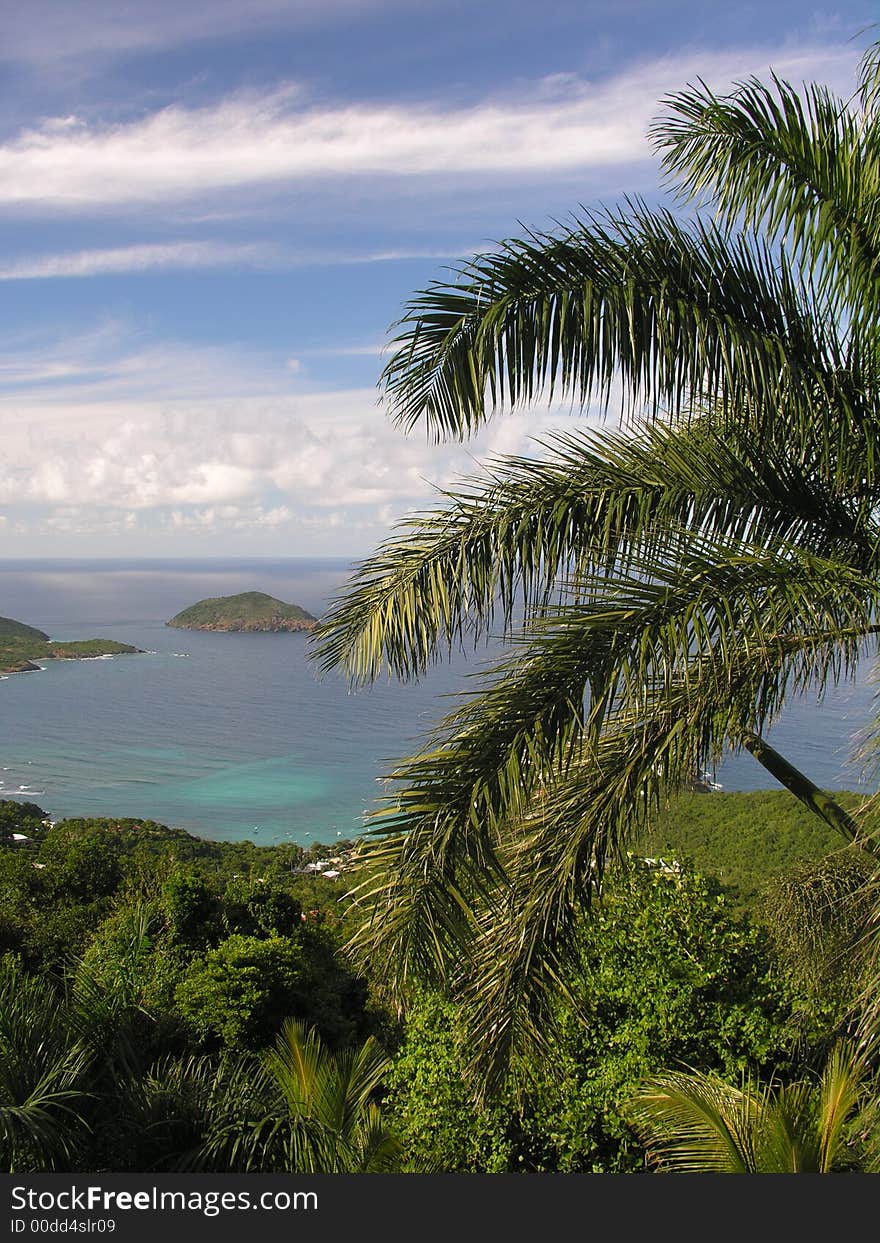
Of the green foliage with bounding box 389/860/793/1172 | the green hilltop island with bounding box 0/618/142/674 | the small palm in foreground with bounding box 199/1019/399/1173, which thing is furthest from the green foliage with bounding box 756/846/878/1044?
the green hilltop island with bounding box 0/618/142/674

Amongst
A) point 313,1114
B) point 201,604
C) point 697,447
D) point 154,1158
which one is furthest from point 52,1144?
point 201,604

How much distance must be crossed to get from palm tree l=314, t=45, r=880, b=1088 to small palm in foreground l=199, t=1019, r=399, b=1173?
1981mm

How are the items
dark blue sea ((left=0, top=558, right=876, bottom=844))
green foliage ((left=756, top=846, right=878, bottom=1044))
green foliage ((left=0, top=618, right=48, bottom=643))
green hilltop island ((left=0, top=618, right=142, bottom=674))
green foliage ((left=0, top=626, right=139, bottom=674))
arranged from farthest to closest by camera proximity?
green foliage ((left=0, top=618, right=48, bottom=643))
green foliage ((left=0, top=626, right=139, bottom=674))
green hilltop island ((left=0, top=618, right=142, bottom=674))
dark blue sea ((left=0, top=558, right=876, bottom=844))
green foliage ((left=756, top=846, right=878, bottom=1044))

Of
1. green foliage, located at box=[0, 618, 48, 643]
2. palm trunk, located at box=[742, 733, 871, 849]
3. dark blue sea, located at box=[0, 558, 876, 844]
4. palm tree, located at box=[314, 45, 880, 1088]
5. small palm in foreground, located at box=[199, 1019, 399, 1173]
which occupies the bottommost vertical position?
dark blue sea, located at box=[0, 558, 876, 844]

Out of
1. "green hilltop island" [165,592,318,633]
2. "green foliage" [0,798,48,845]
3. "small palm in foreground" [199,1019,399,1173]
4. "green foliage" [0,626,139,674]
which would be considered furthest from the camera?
"green hilltop island" [165,592,318,633]

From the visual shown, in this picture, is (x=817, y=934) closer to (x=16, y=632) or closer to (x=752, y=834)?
(x=752, y=834)

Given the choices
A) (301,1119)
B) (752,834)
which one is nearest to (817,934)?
(301,1119)

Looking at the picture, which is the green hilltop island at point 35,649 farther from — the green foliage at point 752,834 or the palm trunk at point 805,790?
the palm trunk at point 805,790

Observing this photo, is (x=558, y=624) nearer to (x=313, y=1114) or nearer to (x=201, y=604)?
(x=313, y=1114)

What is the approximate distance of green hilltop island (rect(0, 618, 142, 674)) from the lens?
306 ft

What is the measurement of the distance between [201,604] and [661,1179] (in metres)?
125

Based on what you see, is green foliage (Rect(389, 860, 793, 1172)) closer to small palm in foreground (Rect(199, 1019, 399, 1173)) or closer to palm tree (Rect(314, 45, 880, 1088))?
small palm in foreground (Rect(199, 1019, 399, 1173))

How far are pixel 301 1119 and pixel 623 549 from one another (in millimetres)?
3860

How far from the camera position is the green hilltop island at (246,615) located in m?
106
